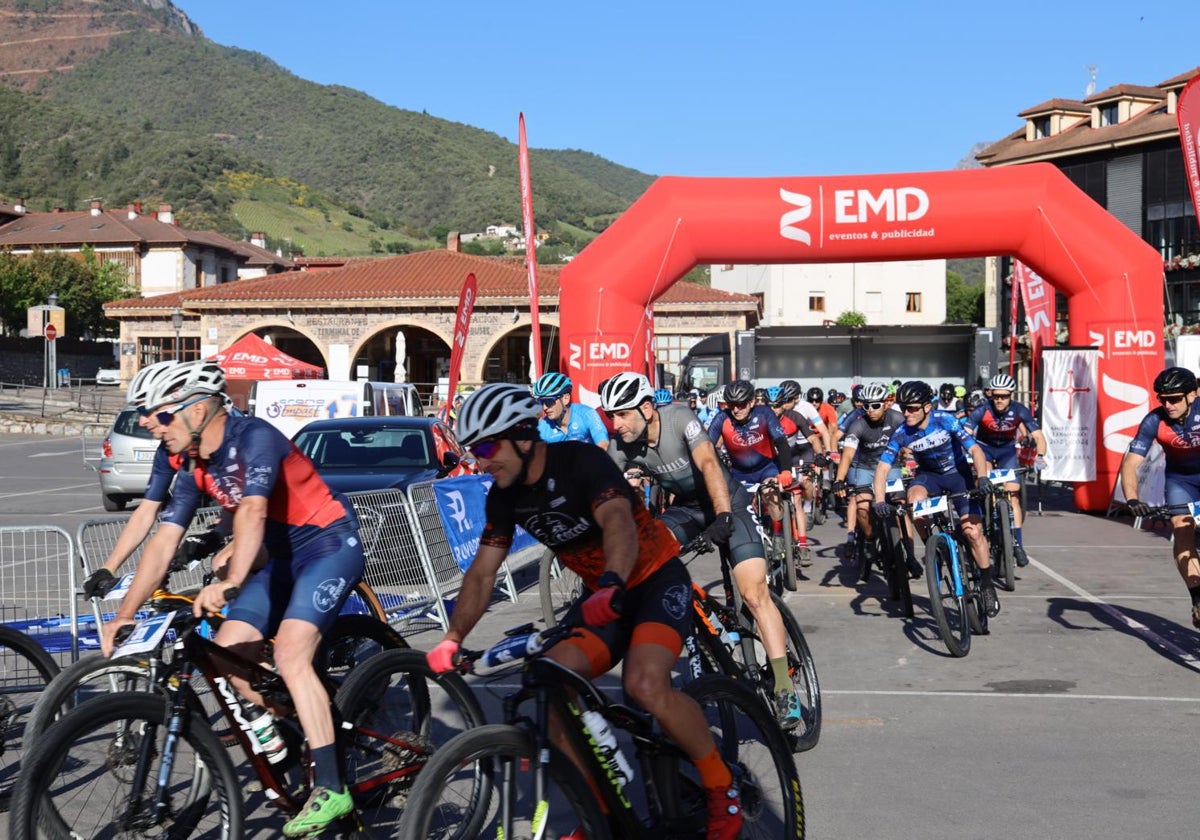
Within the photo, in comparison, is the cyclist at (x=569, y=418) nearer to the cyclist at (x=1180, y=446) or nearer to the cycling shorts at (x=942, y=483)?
the cycling shorts at (x=942, y=483)

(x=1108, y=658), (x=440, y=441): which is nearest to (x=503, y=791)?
(x=1108, y=658)

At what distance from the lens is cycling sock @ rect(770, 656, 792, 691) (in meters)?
6.47

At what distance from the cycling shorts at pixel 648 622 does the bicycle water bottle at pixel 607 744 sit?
0.26m

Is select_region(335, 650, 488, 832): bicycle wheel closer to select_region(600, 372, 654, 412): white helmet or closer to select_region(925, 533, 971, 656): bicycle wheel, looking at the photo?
select_region(600, 372, 654, 412): white helmet

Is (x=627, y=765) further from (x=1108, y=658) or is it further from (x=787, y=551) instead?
(x=787, y=551)

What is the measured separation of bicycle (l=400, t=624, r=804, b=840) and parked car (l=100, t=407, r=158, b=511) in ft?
54.4

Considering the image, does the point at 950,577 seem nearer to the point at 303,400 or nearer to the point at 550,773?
the point at 550,773

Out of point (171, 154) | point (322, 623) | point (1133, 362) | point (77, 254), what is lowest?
point (322, 623)

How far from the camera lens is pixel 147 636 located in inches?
176

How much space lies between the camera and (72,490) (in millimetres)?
24031

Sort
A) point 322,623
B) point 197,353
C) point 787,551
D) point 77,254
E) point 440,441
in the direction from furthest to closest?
point 77,254 → point 197,353 → point 440,441 → point 787,551 → point 322,623

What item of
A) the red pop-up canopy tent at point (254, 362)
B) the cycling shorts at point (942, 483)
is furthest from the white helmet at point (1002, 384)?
the red pop-up canopy tent at point (254, 362)

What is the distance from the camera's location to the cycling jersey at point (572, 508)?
4375 mm

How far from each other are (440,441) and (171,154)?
135823 millimetres
